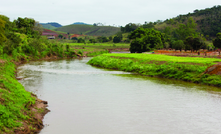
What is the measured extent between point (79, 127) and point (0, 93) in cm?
517

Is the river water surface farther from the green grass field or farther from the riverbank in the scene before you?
the green grass field

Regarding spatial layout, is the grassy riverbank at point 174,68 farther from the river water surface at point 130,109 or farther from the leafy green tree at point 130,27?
the leafy green tree at point 130,27

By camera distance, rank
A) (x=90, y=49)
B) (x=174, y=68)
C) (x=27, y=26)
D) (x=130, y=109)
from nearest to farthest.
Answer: (x=130, y=109) < (x=174, y=68) < (x=27, y=26) < (x=90, y=49)

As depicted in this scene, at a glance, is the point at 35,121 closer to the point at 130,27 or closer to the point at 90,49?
the point at 90,49

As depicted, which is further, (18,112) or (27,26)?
(27,26)

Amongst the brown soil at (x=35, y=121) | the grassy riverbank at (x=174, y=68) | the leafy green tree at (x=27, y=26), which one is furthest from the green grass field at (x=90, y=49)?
the brown soil at (x=35, y=121)

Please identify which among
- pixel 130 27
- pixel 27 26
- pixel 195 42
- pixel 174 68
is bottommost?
pixel 174 68

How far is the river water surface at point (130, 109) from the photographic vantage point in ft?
45.8

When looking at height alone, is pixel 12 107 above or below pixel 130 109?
above

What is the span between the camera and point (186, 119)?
1559 centimetres

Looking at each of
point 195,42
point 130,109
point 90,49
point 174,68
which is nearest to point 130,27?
point 90,49

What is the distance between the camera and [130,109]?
1762cm

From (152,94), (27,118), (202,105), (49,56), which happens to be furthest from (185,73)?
(49,56)

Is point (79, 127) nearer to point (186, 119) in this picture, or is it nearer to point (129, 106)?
point (129, 106)
